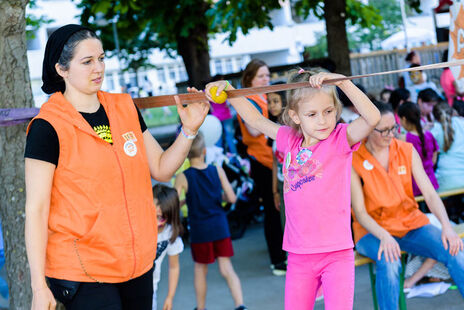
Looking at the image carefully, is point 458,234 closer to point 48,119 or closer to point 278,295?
point 278,295

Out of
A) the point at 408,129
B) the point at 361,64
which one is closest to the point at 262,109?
the point at 408,129

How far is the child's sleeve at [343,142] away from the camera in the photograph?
3.19 meters

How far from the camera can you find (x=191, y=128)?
3074mm

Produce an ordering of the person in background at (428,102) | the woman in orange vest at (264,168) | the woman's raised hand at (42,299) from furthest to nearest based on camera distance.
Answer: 1. the person in background at (428,102)
2. the woman in orange vest at (264,168)
3. the woman's raised hand at (42,299)

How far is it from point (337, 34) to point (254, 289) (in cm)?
507

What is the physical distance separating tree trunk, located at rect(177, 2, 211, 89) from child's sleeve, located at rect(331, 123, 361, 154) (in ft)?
36.1

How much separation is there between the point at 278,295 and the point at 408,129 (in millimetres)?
2110

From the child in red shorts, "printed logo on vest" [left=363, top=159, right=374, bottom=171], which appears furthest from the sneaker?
"printed logo on vest" [left=363, top=159, right=374, bottom=171]

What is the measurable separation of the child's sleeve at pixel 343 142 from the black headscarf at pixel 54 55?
1.39m

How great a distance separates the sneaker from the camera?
642cm

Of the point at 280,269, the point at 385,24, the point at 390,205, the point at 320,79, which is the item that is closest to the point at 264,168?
the point at 280,269

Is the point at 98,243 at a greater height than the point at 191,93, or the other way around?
the point at 191,93

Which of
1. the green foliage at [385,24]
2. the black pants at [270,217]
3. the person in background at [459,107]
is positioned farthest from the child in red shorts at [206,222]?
the green foliage at [385,24]

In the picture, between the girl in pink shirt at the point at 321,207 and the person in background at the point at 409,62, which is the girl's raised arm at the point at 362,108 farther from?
the person in background at the point at 409,62
